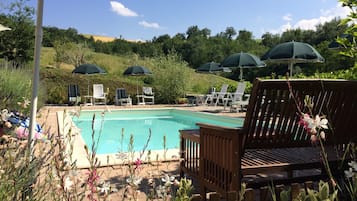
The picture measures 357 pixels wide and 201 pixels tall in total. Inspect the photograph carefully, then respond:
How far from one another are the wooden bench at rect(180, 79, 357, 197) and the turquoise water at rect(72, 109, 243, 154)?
4519 millimetres

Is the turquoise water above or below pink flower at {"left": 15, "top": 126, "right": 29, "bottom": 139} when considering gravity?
below

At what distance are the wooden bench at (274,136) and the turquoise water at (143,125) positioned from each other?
4.52m

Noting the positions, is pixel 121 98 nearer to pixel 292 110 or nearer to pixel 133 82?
pixel 133 82

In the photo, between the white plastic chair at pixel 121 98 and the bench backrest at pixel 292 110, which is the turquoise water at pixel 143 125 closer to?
the white plastic chair at pixel 121 98

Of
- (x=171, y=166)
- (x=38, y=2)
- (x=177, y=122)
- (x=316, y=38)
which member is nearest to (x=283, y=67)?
(x=316, y=38)

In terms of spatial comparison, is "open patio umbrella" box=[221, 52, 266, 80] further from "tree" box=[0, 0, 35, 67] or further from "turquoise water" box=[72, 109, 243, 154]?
"tree" box=[0, 0, 35, 67]

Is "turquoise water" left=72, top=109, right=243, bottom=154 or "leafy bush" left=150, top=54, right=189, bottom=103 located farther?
"leafy bush" left=150, top=54, right=189, bottom=103

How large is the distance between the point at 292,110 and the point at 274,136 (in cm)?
27

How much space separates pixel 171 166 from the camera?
14.4 feet

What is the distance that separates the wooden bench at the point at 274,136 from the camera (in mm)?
2650

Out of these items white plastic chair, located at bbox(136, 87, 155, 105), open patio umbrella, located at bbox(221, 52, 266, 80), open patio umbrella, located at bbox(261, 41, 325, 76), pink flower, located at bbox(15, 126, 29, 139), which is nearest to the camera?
pink flower, located at bbox(15, 126, 29, 139)

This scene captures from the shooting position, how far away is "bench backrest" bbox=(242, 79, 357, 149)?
266 centimetres

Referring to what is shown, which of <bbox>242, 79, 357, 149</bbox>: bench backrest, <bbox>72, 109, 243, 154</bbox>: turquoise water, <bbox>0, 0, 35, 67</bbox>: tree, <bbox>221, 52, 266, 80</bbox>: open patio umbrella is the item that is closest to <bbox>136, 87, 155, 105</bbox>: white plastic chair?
<bbox>72, 109, 243, 154</bbox>: turquoise water

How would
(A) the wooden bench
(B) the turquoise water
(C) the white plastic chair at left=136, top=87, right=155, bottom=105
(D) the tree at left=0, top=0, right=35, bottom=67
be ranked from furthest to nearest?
1. (D) the tree at left=0, top=0, right=35, bottom=67
2. (C) the white plastic chair at left=136, top=87, right=155, bottom=105
3. (B) the turquoise water
4. (A) the wooden bench
